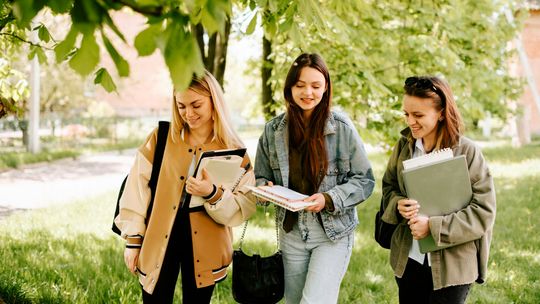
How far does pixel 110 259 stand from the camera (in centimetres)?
548

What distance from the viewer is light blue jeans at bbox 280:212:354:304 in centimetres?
291

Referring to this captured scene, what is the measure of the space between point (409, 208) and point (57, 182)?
10.8 meters

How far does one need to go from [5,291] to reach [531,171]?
40.3 ft

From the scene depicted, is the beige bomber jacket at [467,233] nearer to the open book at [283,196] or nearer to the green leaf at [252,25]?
the open book at [283,196]

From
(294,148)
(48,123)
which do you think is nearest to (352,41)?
(294,148)

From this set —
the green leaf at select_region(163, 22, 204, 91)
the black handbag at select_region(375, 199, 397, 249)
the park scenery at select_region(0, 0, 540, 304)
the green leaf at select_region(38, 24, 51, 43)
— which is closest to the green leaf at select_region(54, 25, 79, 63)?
the park scenery at select_region(0, 0, 540, 304)

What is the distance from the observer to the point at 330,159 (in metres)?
3.01

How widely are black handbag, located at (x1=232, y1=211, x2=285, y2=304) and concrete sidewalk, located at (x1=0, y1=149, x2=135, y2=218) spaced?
6.65m

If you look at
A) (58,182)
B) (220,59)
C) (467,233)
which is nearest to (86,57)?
(467,233)

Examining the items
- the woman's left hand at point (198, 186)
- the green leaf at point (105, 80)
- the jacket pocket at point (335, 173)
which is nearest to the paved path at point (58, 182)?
the green leaf at point (105, 80)

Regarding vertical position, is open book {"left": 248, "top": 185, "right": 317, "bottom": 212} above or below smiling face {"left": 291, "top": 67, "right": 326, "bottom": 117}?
below

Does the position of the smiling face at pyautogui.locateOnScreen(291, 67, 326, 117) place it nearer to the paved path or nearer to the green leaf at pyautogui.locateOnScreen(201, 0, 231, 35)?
the green leaf at pyautogui.locateOnScreen(201, 0, 231, 35)

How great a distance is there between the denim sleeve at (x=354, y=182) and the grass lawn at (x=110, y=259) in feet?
6.61

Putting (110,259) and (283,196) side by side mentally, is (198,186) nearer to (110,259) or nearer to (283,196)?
(283,196)
